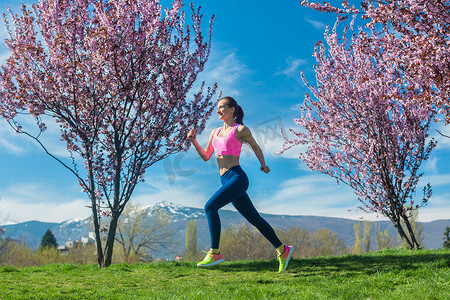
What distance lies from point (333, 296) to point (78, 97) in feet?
30.5

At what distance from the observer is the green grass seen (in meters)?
5.49

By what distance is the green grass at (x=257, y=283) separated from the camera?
549 centimetres

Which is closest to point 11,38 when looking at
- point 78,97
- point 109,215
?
point 78,97

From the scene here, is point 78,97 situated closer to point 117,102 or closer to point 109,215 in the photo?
point 117,102

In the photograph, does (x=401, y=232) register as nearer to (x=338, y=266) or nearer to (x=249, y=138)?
(x=338, y=266)

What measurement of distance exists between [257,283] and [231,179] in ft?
6.67

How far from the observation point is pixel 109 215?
10898 mm

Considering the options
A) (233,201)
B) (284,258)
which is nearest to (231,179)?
(233,201)

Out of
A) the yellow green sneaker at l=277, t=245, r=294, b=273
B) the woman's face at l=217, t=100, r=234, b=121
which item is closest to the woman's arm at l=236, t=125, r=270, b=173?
the woman's face at l=217, t=100, r=234, b=121

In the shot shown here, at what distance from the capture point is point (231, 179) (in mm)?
6543

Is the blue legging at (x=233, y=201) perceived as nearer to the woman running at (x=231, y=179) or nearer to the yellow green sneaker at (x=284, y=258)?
the woman running at (x=231, y=179)

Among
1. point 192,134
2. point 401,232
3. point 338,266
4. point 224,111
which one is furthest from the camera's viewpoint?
point 401,232

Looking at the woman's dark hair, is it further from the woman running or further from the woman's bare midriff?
the woman's bare midriff

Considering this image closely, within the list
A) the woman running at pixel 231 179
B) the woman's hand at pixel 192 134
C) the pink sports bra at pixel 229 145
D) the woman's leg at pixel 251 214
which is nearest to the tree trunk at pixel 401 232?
the woman running at pixel 231 179
